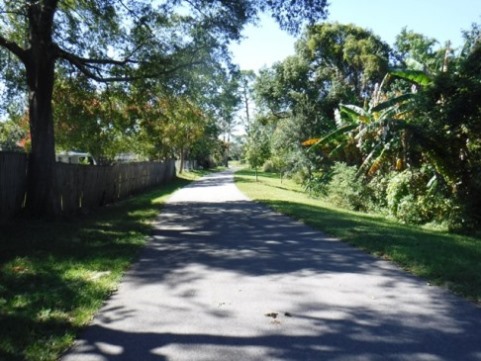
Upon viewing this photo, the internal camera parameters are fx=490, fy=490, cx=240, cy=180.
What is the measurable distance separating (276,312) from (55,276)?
3.41m

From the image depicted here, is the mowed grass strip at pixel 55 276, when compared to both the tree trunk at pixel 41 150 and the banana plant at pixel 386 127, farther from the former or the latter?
the banana plant at pixel 386 127

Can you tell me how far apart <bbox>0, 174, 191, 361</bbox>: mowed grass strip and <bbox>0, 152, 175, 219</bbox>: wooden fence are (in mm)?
895

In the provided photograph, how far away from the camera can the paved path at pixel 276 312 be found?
4336mm

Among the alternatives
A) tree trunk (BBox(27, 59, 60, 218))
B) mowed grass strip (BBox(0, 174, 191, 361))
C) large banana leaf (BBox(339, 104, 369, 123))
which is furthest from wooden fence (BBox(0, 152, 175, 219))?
large banana leaf (BBox(339, 104, 369, 123))

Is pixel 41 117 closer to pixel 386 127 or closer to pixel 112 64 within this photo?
pixel 112 64

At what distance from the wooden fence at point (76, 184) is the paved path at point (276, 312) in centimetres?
482

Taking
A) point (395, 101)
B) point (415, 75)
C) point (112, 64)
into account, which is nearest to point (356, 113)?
point (395, 101)

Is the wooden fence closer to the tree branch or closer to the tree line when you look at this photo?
the tree branch

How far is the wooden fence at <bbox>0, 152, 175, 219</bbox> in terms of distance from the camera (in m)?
11.7

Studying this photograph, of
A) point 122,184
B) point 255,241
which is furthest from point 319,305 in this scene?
point 122,184

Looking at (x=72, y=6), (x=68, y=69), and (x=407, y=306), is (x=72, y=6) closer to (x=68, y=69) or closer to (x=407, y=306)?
(x=68, y=69)

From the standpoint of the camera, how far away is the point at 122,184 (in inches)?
833

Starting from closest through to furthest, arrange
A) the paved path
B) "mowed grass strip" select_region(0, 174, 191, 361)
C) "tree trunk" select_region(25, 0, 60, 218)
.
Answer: the paved path → "mowed grass strip" select_region(0, 174, 191, 361) → "tree trunk" select_region(25, 0, 60, 218)

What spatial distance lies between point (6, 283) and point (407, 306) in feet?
16.7
